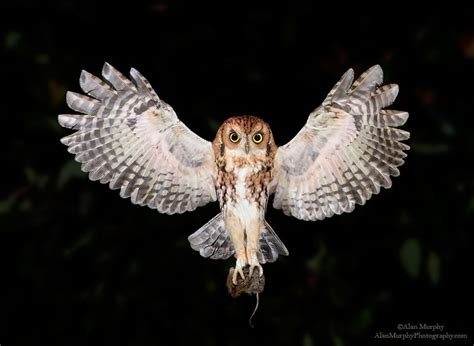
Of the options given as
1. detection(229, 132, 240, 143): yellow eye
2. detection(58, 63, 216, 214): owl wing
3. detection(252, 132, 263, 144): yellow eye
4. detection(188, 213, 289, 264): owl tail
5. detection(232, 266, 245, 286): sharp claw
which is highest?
detection(58, 63, 216, 214): owl wing

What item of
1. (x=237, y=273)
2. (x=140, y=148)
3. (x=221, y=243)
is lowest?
(x=237, y=273)

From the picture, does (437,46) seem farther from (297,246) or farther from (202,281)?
(202,281)

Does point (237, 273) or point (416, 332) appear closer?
point (237, 273)

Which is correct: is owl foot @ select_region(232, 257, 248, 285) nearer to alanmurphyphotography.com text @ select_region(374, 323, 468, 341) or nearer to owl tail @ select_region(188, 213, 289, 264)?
owl tail @ select_region(188, 213, 289, 264)

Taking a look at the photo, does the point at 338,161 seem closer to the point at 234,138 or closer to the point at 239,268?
the point at 234,138

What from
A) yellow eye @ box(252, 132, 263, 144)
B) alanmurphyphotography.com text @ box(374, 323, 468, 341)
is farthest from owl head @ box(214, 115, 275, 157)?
alanmurphyphotography.com text @ box(374, 323, 468, 341)

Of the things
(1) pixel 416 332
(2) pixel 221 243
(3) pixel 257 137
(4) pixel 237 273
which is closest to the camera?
(4) pixel 237 273

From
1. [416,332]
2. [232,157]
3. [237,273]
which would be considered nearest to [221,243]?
[232,157]

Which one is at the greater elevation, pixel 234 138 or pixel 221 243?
pixel 234 138
